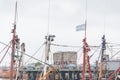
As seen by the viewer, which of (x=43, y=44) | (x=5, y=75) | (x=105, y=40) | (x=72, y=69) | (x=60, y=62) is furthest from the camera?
(x=5, y=75)

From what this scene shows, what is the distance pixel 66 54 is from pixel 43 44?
9129 centimetres

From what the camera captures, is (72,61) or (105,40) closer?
(105,40)

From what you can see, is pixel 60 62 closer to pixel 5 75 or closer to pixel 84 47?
pixel 5 75

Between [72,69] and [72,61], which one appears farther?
[72,61]

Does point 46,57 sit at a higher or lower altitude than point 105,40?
lower

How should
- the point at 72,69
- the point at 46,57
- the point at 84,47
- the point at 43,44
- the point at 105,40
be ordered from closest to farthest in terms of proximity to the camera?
the point at 84,47 < the point at 46,57 < the point at 43,44 < the point at 105,40 < the point at 72,69

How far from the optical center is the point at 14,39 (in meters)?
56.5

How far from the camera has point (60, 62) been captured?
150 m

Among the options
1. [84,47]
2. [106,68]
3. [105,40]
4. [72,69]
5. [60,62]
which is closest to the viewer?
[84,47]

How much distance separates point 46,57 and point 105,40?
30.2 metres

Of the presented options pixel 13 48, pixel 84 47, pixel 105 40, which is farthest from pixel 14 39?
pixel 105 40

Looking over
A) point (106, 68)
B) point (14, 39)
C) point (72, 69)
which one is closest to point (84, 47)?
point (14, 39)

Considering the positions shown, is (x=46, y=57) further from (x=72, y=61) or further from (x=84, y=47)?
(x=72, y=61)

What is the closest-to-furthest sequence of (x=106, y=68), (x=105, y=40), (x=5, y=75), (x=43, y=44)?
(x=43, y=44) → (x=105, y=40) → (x=106, y=68) → (x=5, y=75)
